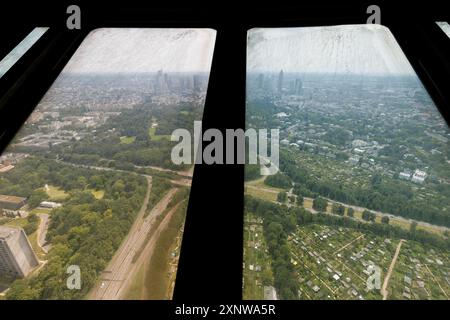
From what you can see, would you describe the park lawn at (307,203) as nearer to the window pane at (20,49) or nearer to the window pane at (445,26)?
the window pane at (445,26)

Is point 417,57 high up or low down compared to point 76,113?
up

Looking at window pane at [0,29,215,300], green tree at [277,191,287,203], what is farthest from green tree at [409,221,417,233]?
window pane at [0,29,215,300]

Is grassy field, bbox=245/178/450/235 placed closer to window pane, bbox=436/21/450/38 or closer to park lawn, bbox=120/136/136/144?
park lawn, bbox=120/136/136/144

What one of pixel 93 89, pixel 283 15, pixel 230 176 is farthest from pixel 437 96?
pixel 93 89

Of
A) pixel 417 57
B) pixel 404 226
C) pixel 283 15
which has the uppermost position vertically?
pixel 283 15

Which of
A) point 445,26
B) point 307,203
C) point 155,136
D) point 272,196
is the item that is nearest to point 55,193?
point 155,136

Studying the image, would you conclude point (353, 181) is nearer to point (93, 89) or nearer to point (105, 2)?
point (93, 89)
